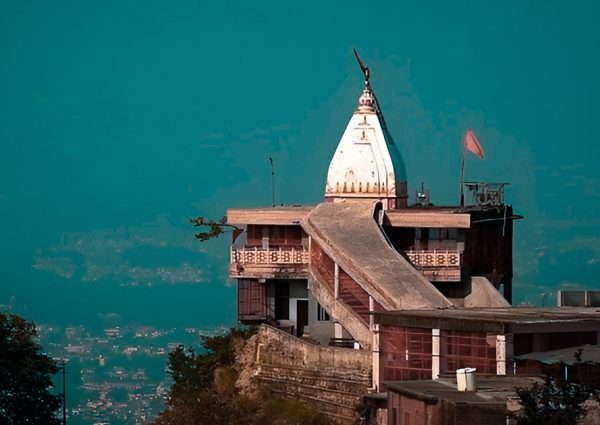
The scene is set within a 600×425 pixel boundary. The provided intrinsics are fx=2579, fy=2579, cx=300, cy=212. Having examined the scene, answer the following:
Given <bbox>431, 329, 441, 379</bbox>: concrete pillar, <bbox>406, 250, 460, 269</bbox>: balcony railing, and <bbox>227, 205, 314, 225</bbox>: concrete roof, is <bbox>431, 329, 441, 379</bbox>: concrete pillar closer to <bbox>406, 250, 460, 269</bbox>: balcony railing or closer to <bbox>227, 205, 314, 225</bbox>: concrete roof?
<bbox>406, 250, 460, 269</bbox>: balcony railing

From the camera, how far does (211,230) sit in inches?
3273

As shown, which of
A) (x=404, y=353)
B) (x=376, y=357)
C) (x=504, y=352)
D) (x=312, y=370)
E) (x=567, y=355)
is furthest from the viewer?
(x=312, y=370)

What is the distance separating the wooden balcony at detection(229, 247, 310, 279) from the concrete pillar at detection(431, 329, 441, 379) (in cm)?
1149

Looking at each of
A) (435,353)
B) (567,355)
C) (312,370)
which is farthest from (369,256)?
(567,355)

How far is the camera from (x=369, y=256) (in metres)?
75.8

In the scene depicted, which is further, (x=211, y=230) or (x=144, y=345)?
(x=144, y=345)

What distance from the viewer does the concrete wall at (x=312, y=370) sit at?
7100 centimetres

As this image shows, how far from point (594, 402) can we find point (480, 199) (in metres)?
30.9

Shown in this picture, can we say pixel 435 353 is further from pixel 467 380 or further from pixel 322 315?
pixel 322 315

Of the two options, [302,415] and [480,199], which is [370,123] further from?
[302,415]

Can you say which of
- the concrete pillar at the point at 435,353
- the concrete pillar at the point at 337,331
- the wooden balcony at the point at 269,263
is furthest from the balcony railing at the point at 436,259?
the concrete pillar at the point at 435,353

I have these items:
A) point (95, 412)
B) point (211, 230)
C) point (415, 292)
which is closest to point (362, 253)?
point (415, 292)

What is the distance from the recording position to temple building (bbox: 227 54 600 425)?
73.4 metres

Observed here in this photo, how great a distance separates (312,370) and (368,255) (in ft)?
14.7
